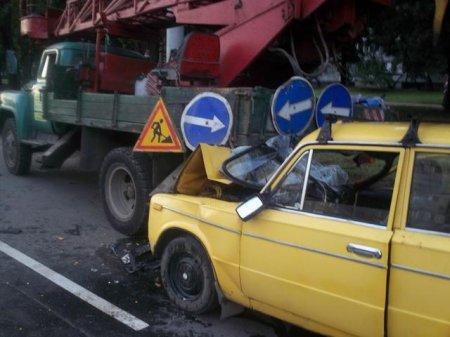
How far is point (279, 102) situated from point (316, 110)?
1.74ft

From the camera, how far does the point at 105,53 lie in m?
8.21

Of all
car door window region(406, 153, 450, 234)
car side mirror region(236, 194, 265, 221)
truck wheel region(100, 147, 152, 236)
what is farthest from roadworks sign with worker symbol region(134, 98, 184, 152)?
car door window region(406, 153, 450, 234)

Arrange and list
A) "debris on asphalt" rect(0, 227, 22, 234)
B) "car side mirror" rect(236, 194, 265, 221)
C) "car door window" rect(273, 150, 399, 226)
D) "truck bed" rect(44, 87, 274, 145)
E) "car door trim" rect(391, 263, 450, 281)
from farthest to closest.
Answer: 1. "debris on asphalt" rect(0, 227, 22, 234)
2. "truck bed" rect(44, 87, 274, 145)
3. "car side mirror" rect(236, 194, 265, 221)
4. "car door window" rect(273, 150, 399, 226)
5. "car door trim" rect(391, 263, 450, 281)

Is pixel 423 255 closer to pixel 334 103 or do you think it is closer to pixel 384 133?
pixel 384 133

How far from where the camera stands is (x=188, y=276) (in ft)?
14.2

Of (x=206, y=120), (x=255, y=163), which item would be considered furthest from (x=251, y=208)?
(x=206, y=120)

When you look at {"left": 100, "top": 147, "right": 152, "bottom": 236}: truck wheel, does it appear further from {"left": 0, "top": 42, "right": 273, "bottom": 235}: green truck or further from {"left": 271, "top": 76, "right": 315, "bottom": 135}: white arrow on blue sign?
{"left": 271, "top": 76, "right": 315, "bottom": 135}: white arrow on blue sign

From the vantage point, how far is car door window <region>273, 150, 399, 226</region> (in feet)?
10.9

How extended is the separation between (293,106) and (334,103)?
2.21ft

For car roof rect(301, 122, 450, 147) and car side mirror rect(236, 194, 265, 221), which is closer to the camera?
car roof rect(301, 122, 450, 147)

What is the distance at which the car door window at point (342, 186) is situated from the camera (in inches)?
131

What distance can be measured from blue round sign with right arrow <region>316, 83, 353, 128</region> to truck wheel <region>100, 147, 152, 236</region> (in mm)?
2018

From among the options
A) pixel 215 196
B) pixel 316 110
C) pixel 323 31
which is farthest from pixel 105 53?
pixel 215 196

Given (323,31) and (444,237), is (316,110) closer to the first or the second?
(323,31)
